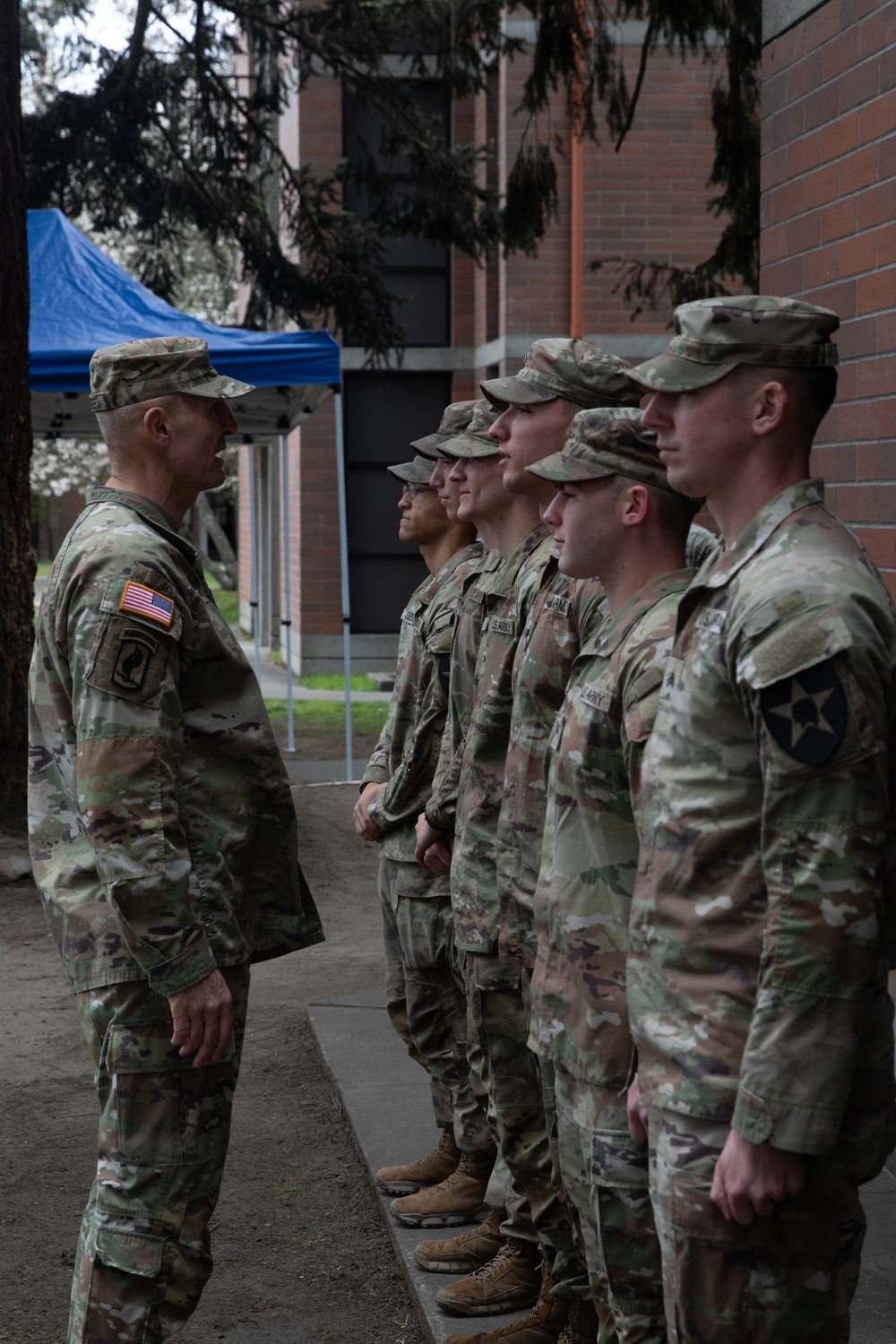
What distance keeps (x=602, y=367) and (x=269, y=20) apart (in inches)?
373

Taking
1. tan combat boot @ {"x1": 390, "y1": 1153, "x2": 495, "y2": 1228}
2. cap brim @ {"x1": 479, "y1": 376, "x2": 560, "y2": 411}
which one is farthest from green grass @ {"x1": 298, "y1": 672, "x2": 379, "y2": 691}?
cap brim @ {"x1": 479, "y1": 376, "x2": 560, "y2": 411}

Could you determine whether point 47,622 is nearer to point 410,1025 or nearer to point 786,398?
point 786,398

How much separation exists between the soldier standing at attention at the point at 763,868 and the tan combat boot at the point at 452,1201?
1903mm

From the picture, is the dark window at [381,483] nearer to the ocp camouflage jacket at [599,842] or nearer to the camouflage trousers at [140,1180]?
the camouflage trousers at [140,1180]

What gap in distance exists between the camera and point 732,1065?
189 cm

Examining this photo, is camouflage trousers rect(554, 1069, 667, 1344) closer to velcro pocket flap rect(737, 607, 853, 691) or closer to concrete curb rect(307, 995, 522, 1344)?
velcro pocket flap rect(737, 607, 853, 691)

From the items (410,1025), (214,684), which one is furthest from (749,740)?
(410,1025)

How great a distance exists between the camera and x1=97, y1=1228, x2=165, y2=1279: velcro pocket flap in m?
2.65

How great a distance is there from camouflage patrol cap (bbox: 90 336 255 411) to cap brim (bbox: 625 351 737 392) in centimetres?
109

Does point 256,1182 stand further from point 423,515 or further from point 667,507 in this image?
point 667,507

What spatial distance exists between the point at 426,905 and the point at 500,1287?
1.01 metres

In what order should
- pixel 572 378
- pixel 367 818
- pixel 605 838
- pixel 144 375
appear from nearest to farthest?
pixel 605 838
pixel 144 375
pixel 572 378
pixel 367 818

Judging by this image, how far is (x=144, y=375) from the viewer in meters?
2.87

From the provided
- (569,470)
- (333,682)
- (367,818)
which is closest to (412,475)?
(367,818)
